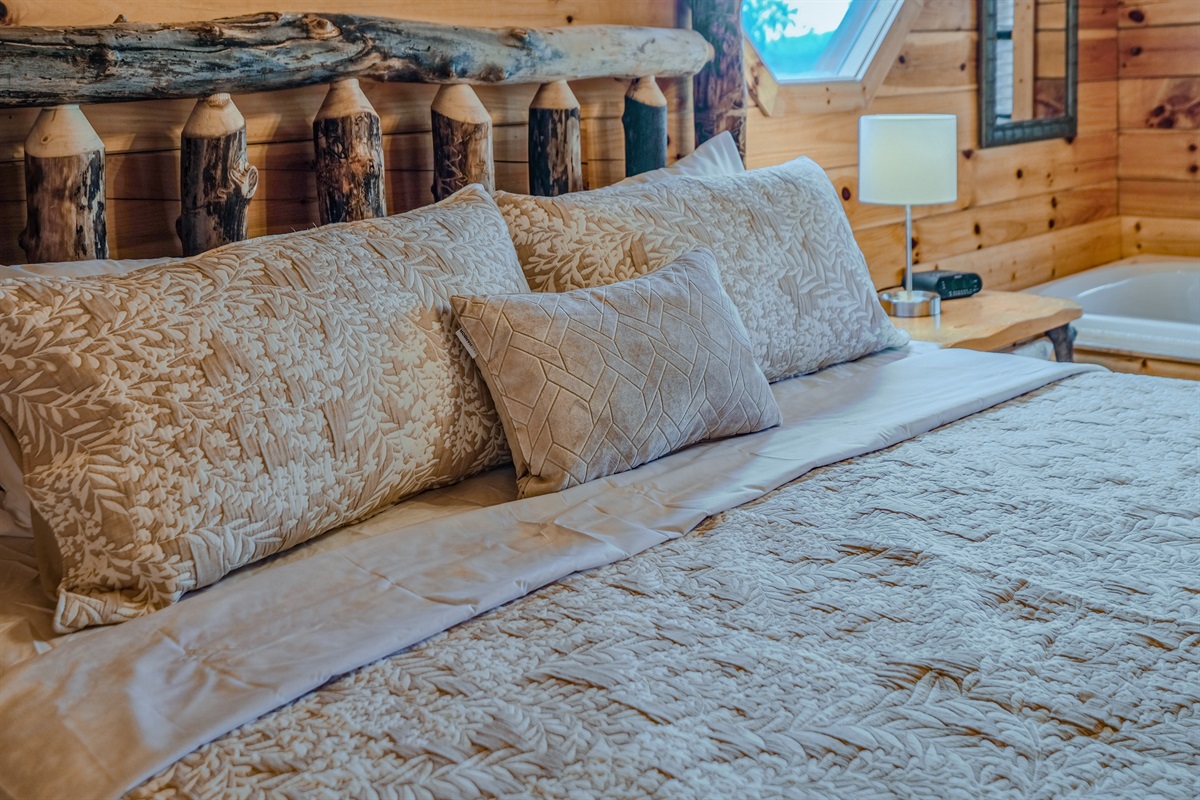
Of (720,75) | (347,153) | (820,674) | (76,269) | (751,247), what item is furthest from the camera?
(720,75)

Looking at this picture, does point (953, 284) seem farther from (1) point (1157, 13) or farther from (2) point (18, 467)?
(2) point (18, 467)

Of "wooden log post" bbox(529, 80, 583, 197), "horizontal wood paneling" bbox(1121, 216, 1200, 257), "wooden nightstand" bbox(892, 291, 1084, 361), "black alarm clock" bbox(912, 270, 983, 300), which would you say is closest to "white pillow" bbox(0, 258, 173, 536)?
"wooden log post" bbox(529, 80, 583, 197)

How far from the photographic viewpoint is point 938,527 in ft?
4.68

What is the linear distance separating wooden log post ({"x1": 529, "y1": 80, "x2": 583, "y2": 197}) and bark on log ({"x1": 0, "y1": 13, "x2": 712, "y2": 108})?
39 mm

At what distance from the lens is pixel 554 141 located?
2256 millimetres

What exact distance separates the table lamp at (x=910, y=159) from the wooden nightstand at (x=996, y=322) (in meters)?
0.10

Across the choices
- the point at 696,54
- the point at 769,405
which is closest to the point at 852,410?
the point at 769,405

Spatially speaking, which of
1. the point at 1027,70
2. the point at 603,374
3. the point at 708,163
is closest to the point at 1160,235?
the point at 1027,70

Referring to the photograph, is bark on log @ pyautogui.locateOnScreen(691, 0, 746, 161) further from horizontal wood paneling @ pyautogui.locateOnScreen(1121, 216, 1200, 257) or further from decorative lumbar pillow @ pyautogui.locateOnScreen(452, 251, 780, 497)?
horizontal wood paneling @ pyautogui.locateOnScreen(1121, 216, 1200, 257)

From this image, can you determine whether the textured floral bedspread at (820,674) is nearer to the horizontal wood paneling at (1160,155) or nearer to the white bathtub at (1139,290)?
the white bathtub at (1139,290)

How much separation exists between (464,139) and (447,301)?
566 millimetres

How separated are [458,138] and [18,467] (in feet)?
3.26

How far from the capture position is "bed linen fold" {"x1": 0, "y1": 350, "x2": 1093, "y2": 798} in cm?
103

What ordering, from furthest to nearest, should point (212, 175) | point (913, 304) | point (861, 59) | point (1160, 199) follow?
point (1160, 199)
point (861, 59)
point (913, 304)
point (212, 175)
